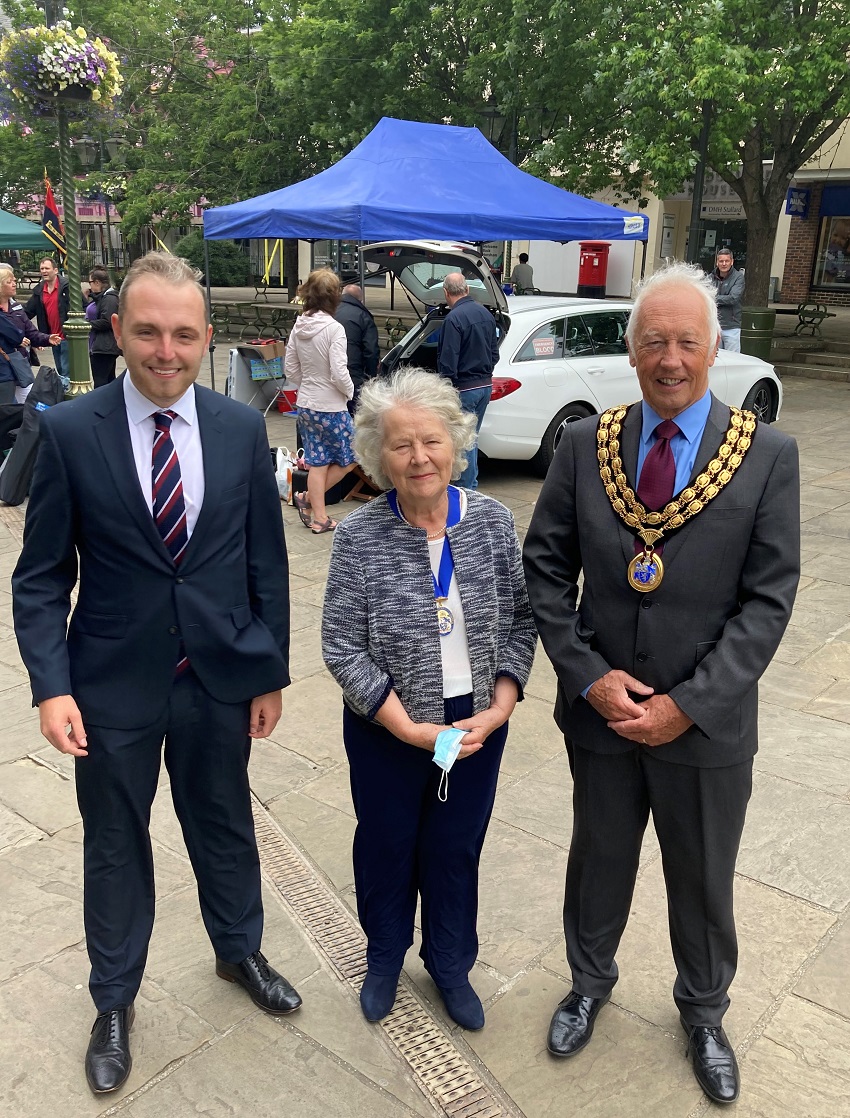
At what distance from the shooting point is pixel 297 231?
8.69 meters

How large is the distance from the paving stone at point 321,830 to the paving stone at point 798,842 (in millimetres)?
1373

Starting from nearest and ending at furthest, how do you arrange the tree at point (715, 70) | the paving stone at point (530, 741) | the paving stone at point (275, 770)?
1. the paving stone at point (275, 770)
2. the paving stone at point (530, 741)
3. the tree at point (715, 70)

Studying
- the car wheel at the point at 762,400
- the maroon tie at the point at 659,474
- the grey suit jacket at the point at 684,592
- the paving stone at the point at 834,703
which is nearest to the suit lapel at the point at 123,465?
the grey suit jacket at the point at 684,592

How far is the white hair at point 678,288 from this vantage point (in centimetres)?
206

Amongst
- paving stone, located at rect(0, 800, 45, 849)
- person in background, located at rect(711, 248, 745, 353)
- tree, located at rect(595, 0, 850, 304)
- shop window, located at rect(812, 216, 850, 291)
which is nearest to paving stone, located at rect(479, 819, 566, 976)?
paving stone, located at rect(0, 800, 45, 849)

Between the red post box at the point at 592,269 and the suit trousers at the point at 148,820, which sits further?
the red post box at the point at 592,269

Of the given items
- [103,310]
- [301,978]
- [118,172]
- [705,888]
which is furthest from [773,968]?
[118,172]

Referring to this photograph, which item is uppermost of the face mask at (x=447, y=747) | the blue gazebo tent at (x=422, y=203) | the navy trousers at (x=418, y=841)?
the blue gazebo tent at (x=422, y=203)

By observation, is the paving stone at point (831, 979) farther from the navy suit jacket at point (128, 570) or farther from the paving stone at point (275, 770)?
the paving stone at point (275, 770)

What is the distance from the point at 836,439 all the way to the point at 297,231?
250 inches

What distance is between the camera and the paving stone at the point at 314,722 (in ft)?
13.3

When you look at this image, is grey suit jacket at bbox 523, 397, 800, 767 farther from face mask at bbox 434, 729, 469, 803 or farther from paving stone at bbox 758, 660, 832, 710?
paving stone at bbox 758, 660, 832, 710

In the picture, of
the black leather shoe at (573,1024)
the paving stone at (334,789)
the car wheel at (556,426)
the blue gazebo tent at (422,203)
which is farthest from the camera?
the blue gazebo tent at (422,203)

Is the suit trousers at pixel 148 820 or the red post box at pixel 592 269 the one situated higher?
the red post box at pixel 592 269
